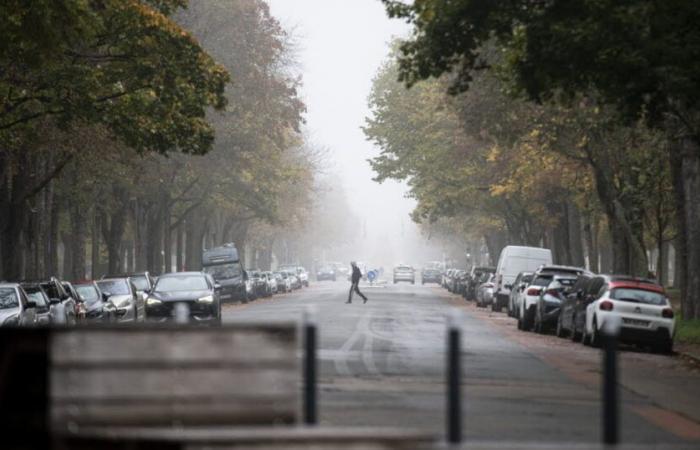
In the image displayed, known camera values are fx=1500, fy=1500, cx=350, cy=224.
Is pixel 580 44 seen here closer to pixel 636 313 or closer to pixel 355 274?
pixel 636 313

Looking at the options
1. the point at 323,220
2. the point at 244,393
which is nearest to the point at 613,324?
the point at 244,393

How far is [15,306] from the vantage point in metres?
28.0

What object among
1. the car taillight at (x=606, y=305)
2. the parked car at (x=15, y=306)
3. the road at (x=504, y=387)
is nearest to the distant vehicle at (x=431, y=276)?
the road at (x=504, y=387)

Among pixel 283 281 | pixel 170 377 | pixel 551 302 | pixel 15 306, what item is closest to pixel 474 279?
pixel 283 281

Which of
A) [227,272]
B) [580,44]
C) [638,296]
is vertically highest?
[580,44]

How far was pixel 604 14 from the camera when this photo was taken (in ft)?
78.8

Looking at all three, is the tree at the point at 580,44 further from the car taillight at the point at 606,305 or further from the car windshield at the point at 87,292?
the car windshield at the point at 87,292

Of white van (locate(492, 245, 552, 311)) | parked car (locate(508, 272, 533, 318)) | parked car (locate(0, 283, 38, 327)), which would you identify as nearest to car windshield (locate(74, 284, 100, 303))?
parked car (locate(0, 283, 38, 327))

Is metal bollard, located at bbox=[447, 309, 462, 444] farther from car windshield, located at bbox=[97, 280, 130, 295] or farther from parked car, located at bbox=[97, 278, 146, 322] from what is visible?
car windshield, located at bbox=[97, 280, 130, 295]

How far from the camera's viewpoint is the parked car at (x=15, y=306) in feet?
89.6

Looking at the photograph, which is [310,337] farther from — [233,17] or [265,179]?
[265,179]

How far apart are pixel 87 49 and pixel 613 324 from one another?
27.2 meters

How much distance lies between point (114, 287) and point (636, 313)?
54.9ft

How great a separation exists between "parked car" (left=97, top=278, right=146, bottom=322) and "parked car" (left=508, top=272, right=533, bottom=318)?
12051 millimetres
